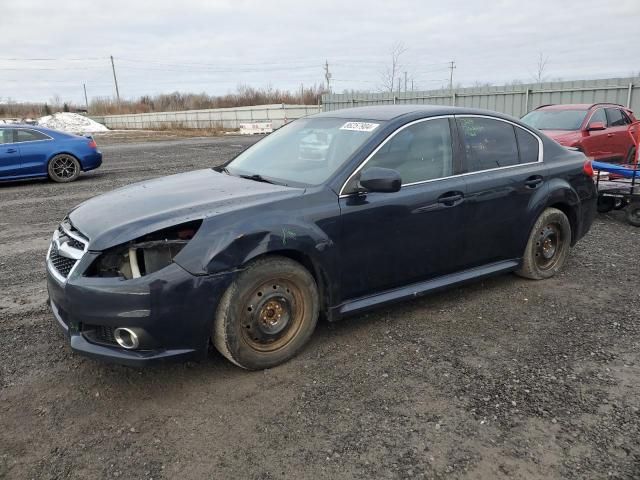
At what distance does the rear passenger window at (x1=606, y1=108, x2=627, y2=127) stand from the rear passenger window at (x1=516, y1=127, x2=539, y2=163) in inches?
314

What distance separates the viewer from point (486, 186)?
14.8 feet

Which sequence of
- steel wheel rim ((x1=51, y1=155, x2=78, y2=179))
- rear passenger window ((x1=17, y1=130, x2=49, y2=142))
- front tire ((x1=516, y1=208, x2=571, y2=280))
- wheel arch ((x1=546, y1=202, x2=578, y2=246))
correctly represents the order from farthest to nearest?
steel wheel rim ((x1=51, y1=155, x2=78, y2=179)) < rear passenger window ((x1=17, y1=130, x2=49, y2=142)) < wheel arch ((x1=546, y1=202, x2=578, y2=246)) < front tire ((x1=516, y1=208, x2=571, y2=280))

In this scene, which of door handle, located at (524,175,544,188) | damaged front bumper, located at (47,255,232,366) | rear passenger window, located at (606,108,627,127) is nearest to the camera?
damaged front bumper, located at (47,255,232,366)

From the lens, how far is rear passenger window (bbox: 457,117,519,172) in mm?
4531

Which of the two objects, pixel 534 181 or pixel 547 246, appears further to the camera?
pixel 547 246

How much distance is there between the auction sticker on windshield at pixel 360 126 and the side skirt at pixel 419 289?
128 centimetres

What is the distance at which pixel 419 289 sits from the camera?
424cm

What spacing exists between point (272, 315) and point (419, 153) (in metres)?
1.79

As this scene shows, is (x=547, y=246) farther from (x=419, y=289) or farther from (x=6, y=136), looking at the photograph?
(x=6, y=136)

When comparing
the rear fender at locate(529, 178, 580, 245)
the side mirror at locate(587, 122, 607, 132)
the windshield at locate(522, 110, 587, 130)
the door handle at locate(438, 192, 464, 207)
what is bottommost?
the rear fender at locate(529, 178, 580, 245)

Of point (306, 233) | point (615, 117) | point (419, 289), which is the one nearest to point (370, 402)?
point (306, 233)

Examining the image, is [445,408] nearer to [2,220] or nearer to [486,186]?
[486,186]

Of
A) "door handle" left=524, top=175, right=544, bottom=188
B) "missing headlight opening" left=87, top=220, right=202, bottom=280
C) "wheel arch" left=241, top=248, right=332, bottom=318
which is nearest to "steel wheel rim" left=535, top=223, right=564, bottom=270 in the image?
"door handle" left=524, top=175, right=544, bottom=188

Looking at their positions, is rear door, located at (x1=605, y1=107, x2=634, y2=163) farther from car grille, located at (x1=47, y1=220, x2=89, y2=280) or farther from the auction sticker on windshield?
car grille, located at (x1=47, y1=220, x2=89, y2=280)
